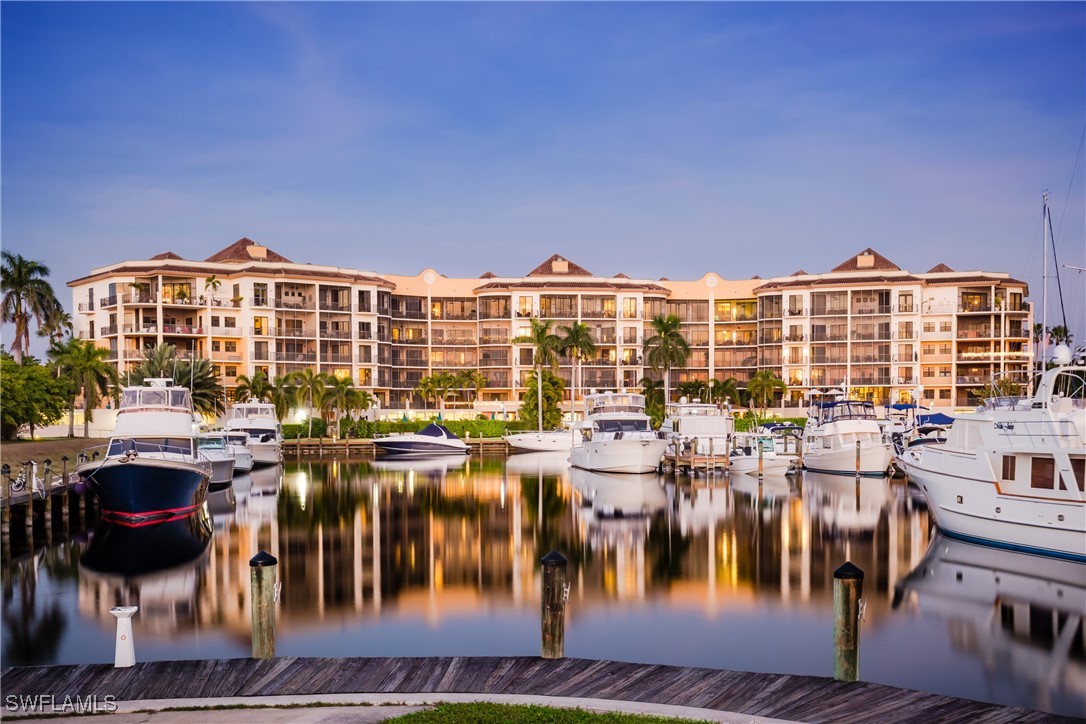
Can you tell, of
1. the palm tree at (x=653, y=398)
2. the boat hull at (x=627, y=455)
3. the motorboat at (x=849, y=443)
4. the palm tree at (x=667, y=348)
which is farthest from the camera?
the palm tree at (x=667, y=348)

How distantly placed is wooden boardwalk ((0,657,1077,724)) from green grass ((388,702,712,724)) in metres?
1.02

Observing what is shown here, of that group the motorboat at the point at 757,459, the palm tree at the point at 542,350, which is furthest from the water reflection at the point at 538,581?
the palm tree at the point at 542,350

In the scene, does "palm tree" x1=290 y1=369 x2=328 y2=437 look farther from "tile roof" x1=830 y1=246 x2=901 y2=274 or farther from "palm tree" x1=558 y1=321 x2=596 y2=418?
"tile roof" x1=830 y1=246 x2=901 y2=274

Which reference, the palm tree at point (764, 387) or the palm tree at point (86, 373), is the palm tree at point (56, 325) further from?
the palm tree at point (764, 387)

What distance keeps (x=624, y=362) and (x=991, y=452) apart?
265 feet

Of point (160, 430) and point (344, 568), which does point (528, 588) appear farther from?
point (160, 430)

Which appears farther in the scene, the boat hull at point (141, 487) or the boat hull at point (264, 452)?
the boat hull at point (264, 452)

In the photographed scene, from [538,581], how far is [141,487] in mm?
17359

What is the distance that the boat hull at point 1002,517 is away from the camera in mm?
29453

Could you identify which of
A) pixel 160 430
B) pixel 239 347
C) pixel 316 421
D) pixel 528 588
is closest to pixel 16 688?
pixel 528 588

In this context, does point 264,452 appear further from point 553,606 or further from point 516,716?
point 516,716

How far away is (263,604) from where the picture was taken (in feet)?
51.9

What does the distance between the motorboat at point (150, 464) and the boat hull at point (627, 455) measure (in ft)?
96.8

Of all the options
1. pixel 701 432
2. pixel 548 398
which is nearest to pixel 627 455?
pixel 701 432
